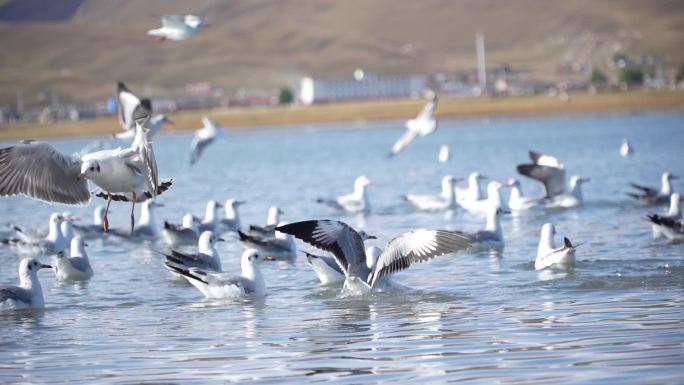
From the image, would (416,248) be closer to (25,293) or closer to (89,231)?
(25,293)

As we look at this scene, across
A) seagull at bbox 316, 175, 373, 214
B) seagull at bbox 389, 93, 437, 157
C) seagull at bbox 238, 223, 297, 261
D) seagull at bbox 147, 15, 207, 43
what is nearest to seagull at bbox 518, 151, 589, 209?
seagull at bbox 389, 93, 437, 157

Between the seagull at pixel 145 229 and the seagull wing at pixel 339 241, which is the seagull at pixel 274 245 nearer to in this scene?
the seagull at pixel 145 229

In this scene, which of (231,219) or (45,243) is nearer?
(45,243)

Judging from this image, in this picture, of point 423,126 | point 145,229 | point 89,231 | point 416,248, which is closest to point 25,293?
point 416,248

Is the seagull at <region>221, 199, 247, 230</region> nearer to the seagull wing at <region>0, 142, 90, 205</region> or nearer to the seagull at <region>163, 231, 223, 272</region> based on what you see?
the seagull at <region>163, 231, 223, 272</region>

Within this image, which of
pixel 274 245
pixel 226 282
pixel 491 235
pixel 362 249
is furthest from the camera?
pixel 491 235

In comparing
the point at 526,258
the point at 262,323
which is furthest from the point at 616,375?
the point at 526,258

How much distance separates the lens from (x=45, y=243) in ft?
64.5

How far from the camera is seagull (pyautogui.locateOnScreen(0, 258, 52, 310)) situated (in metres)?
13.6

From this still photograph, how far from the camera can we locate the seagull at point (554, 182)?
22.2 m

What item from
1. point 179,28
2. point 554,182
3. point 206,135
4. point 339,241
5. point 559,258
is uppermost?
point 179,28

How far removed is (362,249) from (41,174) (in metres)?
3.63

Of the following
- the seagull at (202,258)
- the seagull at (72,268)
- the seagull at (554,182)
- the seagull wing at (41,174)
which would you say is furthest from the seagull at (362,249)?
the seagull at (554,182)

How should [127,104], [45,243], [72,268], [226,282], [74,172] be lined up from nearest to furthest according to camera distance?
[74,172], [226,282], [127,104], [72,268], [45,243]
